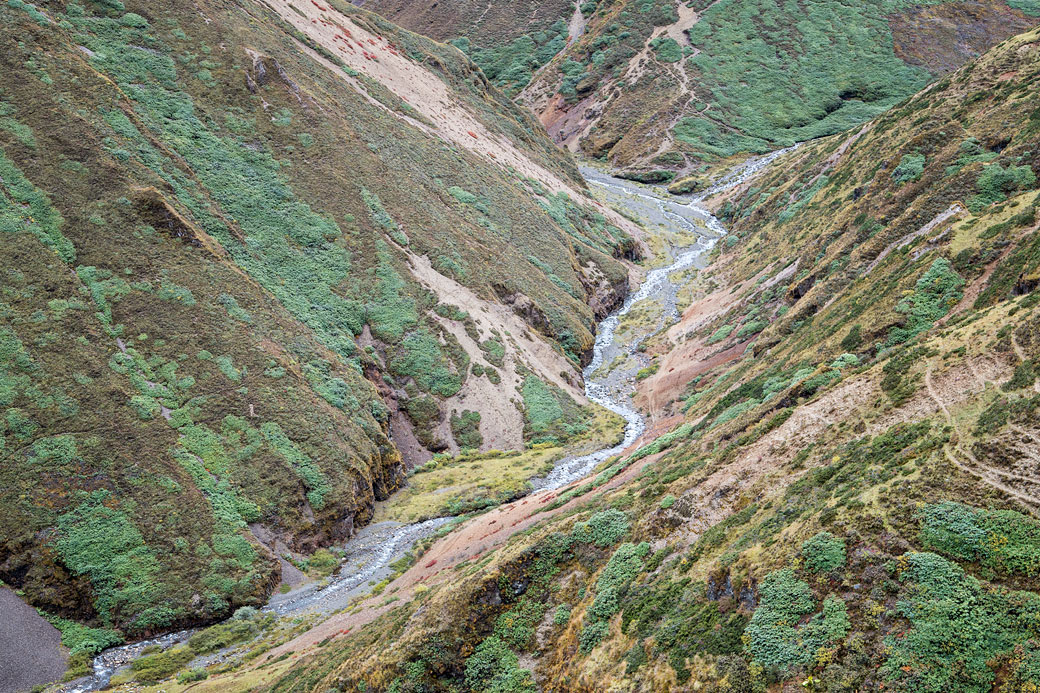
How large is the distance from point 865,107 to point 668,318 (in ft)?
242

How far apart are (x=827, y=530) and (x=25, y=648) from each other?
86.1 ft

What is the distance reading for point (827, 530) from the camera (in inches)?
575

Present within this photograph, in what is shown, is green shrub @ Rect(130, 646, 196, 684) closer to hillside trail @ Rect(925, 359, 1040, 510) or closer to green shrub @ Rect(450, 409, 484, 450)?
green shrub @ Rect(450, 409, 484, 450)

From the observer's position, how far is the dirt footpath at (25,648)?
22.7 metres

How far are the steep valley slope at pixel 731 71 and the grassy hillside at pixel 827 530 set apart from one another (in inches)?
2915

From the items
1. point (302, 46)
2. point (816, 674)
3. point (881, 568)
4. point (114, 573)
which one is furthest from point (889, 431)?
point (302, 46)

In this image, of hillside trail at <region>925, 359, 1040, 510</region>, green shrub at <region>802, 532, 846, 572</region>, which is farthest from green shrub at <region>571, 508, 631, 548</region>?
hillside trail at <region>925, 359, 1040, 510</region>

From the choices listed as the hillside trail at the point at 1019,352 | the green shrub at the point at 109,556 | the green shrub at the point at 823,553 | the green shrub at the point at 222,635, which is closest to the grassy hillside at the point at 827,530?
the green shrub at the point at 823,553

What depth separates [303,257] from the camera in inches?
→ 1734

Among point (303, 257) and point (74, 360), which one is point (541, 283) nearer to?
point (303, 257)

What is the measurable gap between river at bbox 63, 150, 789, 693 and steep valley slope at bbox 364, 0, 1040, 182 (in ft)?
26.1

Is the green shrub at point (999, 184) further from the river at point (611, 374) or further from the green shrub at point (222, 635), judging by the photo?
the green shrub at point (222, 635)

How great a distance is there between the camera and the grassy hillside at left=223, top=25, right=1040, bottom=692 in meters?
12.4

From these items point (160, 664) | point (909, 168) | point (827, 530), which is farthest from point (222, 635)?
point (909, 168)
